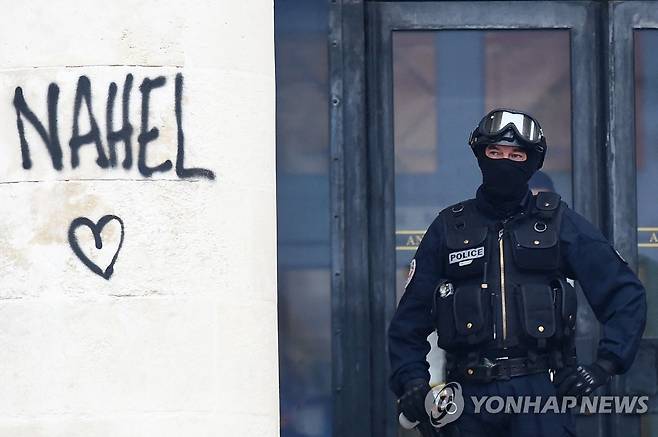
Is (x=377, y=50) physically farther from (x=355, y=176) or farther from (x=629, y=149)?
(x=629, y=149)

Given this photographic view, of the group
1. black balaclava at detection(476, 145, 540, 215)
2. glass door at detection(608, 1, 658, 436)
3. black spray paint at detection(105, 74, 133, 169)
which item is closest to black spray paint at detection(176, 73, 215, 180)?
black spray paint at detection(105, 74, 133, 169)

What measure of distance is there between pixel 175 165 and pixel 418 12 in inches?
93.1

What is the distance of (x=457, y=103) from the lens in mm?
10055

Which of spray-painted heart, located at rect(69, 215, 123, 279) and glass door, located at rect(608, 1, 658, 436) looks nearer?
spray-painted heart, located at rect(69, 215, 123, 279)

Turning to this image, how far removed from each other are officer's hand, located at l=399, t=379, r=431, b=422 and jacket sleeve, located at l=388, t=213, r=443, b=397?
10cm

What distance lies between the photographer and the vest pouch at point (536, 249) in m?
8.27

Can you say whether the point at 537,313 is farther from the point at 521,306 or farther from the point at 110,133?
the point at 110,133

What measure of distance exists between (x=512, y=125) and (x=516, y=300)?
78 cm

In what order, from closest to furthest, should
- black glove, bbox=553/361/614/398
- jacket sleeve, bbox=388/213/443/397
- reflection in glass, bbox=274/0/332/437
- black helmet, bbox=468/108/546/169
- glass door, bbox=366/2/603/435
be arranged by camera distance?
black glove, bbox=553/361/614/398
black helmet, bbox=468/108/546/169
jacket sleeve, bbox=388/213/443/397
reflection in glass, bbox=274/0/332/437
glass door, bbox=366/2/603/435

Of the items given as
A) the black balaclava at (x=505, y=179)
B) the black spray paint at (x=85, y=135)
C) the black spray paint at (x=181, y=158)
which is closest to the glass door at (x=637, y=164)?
the black balaclava at (x=505, y=179)

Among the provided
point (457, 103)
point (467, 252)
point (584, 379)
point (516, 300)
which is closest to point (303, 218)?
point (457, 103)

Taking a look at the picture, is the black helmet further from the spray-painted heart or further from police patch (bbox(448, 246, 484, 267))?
the spray-painted heart

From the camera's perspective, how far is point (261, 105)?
335 inches

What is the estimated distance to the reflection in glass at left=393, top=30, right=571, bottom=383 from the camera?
998cm
